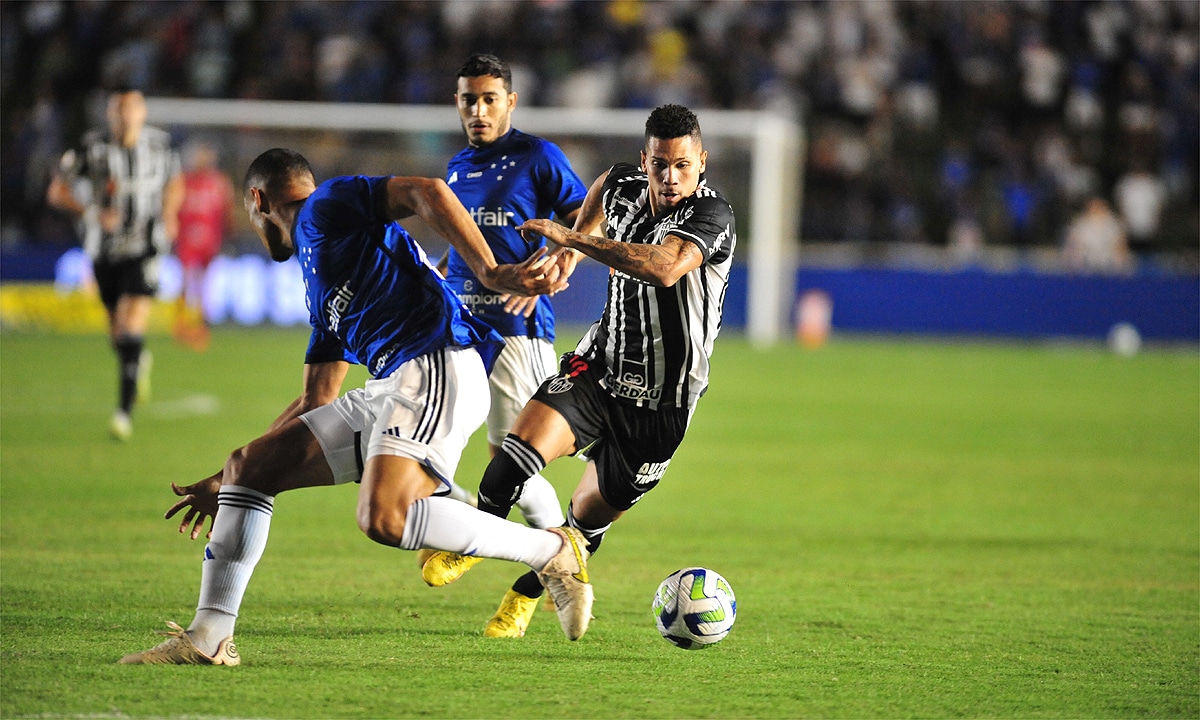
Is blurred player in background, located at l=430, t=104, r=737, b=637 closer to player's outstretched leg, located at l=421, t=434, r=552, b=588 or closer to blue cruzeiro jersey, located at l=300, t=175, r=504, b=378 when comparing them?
player's outstretched leg, located at l=421, t=434, r=552, b=588

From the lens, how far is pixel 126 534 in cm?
742

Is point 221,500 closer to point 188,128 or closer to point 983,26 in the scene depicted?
point 188,128

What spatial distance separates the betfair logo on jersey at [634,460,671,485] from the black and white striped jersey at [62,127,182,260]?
6771 mm

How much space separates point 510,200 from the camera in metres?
6.53

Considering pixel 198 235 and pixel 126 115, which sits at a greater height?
pixel 126 115

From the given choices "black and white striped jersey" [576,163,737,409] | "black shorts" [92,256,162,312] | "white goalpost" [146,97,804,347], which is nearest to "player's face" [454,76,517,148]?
"black and white striped jersey" [576,163,737,409]

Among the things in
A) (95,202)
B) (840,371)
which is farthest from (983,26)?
(95,202)

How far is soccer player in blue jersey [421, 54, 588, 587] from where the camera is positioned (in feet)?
21.3

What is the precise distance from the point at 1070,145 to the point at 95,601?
71.5 feet

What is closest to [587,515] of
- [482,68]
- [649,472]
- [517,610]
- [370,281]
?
[649,472]

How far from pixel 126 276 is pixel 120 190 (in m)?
0.67

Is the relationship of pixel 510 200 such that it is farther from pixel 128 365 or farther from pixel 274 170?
pixel 128 365

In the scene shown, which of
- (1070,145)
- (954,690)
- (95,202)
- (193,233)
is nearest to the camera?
(954,690)

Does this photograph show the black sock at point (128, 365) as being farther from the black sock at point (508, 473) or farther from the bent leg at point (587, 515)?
the black sock at point (508, 473)
